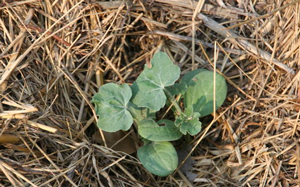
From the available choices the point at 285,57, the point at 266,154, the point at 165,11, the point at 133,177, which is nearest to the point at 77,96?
the point at 133,177

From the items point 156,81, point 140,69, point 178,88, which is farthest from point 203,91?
point 140,69

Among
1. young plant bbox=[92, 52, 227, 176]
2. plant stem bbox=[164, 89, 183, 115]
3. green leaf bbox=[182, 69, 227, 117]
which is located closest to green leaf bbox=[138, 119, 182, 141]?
young plant bbox=[92, 52, 227, 176]

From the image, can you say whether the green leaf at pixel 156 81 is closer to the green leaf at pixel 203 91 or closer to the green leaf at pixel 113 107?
the green leaf at pixel 113 107

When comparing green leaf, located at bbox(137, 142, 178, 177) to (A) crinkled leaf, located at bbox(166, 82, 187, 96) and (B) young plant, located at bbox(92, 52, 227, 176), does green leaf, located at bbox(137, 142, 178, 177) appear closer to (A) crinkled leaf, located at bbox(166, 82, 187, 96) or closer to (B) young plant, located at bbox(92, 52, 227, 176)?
(B) young plant, located at bbox(92, 52, 227, 176)

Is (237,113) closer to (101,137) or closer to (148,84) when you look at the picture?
(148,84)

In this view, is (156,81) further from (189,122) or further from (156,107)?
(189,122)

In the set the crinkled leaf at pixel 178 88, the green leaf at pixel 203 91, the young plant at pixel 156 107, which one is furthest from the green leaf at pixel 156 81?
the green leaf at pixel 203 91
